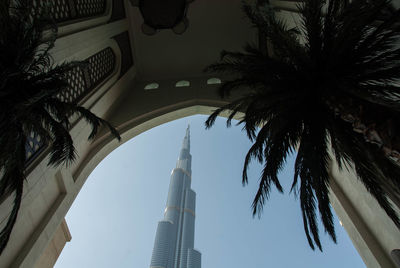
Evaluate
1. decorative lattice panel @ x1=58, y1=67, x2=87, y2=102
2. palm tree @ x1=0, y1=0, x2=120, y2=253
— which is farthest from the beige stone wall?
palm tree @ x1=0, y1=0, x2=120, y2=253

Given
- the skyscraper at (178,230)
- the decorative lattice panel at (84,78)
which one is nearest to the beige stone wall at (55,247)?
the decorative lattice panel at (84,78)

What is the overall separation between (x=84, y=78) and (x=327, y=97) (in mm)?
7964

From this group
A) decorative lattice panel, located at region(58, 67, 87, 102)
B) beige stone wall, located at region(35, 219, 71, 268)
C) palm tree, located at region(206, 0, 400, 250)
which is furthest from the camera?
decorative lattice panel, located at region(58, 67, 87, 102)

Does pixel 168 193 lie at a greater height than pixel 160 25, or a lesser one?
lesser

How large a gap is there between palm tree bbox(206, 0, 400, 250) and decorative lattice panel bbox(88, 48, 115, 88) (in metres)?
6.87

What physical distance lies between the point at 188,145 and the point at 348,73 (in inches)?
5554

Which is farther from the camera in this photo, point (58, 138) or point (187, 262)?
point (187, 262)

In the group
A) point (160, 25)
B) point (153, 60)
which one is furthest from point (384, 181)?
point (153, 60)

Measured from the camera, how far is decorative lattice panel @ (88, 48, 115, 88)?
980 centimetres

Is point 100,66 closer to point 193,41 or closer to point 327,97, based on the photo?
point 193,41

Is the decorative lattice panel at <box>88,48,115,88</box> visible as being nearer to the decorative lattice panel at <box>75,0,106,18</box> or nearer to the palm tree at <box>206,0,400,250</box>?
the decorative lattice panel at <box>75,0,106,18</box>

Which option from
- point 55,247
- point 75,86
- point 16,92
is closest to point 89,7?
point 75,86

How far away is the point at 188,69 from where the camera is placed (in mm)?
14391

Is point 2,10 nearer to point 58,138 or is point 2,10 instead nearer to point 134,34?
point 58,138
